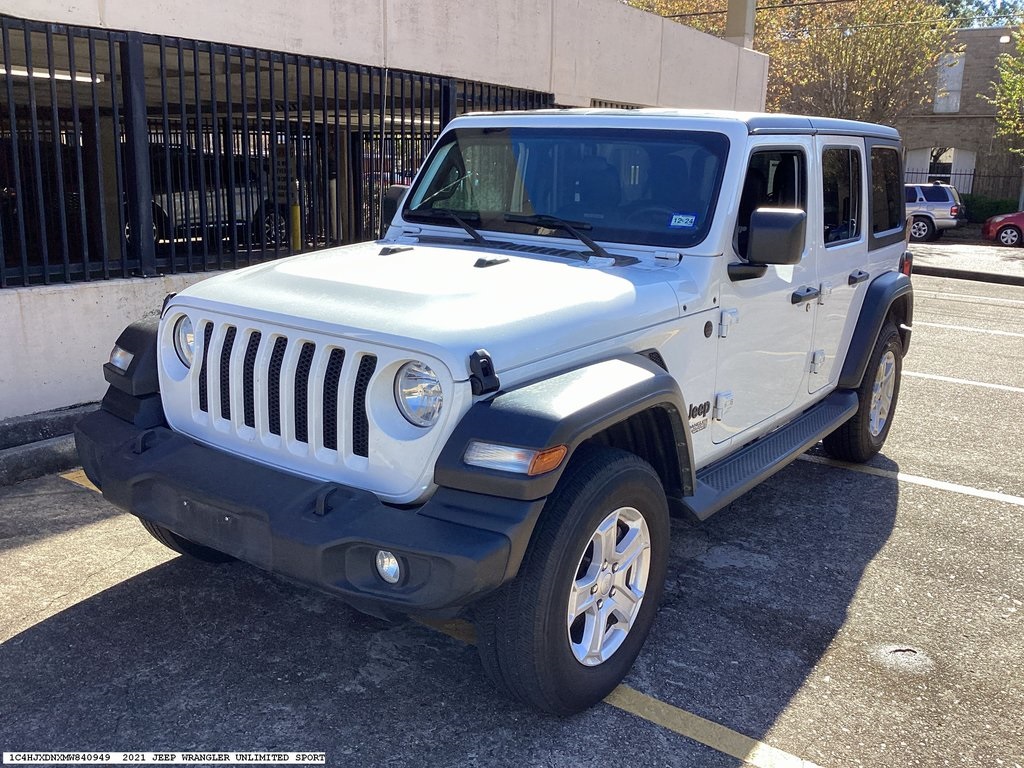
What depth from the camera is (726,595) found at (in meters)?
4.14

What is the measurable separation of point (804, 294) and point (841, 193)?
85cm

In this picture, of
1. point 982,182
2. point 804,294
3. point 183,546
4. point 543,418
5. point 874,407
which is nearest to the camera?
point 543,418

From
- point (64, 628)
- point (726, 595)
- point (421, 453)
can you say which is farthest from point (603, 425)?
point (64, 628)

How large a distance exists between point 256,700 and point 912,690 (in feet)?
7.60

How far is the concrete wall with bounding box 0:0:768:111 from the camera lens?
6.63 metres

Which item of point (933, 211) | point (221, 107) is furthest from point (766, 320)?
point (933, 211)

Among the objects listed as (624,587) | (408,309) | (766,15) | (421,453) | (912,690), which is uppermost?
(766,15)

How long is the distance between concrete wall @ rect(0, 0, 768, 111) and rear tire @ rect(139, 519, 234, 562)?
3.58 metres

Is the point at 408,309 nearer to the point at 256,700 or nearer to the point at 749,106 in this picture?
the point at 256,700

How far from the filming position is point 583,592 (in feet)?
10.3

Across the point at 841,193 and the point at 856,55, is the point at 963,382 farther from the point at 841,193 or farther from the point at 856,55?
the point at 856,55

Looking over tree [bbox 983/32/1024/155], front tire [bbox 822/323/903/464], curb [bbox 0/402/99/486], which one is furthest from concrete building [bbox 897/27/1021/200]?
curb [bbox 0/402/99/486]

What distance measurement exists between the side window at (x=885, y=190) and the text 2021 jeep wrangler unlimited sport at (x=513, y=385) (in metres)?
0.96

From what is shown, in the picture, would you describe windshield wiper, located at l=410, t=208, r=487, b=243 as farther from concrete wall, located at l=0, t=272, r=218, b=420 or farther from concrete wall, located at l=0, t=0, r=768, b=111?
concrete wall, located at l=0, t=0, r=768, b=111
